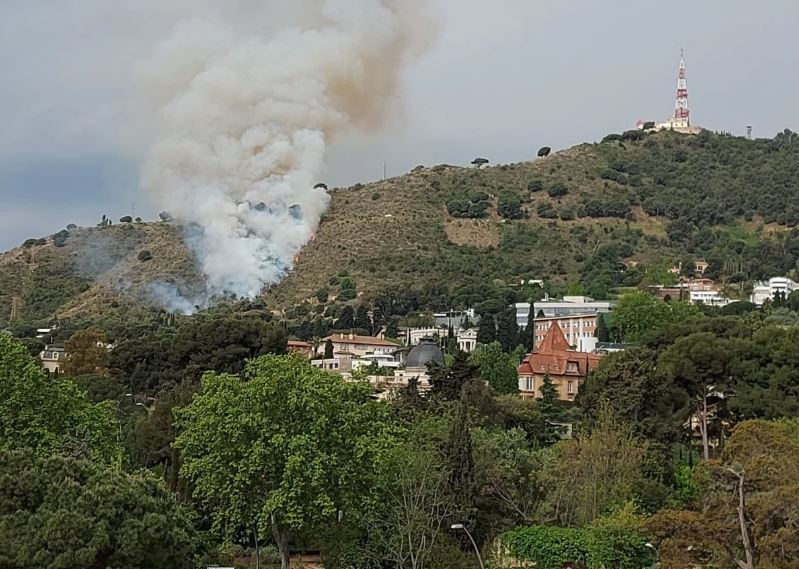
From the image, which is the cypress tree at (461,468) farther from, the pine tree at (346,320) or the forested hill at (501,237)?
the forested hill at (501,237)

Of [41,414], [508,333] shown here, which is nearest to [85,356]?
[508,333]

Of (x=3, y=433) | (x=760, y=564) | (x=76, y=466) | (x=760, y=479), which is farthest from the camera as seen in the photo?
(x=3, y=433)

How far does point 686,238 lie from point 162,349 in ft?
217

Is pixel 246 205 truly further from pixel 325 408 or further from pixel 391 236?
pixel 325 408

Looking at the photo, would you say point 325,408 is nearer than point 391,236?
Yes

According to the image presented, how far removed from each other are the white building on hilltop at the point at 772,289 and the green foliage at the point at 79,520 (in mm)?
71682

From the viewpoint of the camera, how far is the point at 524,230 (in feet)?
356

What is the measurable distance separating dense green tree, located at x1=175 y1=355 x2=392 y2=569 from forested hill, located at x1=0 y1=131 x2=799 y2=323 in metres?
62.4

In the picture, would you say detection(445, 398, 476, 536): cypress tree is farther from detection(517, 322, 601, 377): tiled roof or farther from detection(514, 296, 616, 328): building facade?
detection(514, 296, 616, 328): building facade

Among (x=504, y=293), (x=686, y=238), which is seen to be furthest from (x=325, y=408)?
(x=686, y=238)

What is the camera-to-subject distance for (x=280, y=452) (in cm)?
2789

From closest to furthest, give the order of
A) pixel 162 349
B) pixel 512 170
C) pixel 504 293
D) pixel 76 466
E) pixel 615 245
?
pixel 76 466
pixel 162 349
pixel 504 293
pixel 615 245
pixel 512 170

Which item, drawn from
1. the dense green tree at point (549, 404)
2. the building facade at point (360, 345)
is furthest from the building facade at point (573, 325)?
the dense green tree at point (549, 404)

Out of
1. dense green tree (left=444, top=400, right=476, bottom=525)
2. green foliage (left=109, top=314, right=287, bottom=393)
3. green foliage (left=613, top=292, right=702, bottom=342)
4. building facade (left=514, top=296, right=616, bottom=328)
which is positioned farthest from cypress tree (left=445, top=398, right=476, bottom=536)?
building facade (left=514, top=296, right=616, bottom=328)
